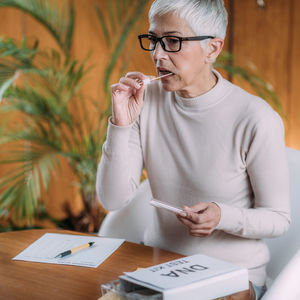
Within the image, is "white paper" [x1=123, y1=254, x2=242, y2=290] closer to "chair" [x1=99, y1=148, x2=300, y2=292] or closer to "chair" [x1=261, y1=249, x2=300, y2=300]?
"chair" [x1=261, y1=249, x2=300, y2=300]

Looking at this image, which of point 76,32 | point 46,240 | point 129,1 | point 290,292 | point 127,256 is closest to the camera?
point 290,292

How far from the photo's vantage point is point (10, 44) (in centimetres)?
230

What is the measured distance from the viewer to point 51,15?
2484 mm

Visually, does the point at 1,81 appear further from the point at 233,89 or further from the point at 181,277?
the point at 181,277

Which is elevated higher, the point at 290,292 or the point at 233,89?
the point at 233,89

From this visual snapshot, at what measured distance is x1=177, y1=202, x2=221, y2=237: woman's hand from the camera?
1.14m

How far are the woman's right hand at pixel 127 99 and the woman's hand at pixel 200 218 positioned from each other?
0.40 metres

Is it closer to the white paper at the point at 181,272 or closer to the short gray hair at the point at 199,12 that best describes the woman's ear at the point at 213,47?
the short gray hair at the point at 199,12

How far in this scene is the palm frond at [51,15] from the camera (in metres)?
2.37

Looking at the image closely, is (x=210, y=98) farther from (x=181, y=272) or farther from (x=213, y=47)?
(x=181, y=272)

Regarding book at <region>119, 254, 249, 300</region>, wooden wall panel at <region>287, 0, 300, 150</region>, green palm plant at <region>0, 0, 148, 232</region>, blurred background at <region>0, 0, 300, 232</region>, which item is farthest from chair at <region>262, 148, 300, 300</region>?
wooden wall panel at <region>287, 0, 300, 150</region>

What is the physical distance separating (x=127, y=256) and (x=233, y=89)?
61cm

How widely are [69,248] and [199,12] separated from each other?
74 cm

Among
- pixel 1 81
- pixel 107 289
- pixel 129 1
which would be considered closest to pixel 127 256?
pixel 107 289
